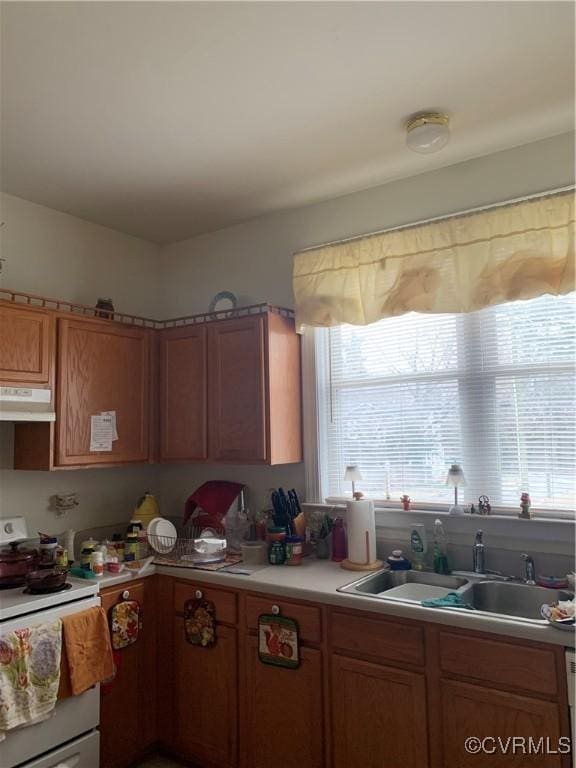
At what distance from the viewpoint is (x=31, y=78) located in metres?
1.89

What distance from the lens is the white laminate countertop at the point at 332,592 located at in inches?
68.0

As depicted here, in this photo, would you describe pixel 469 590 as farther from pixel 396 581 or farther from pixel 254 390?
pixel 254 390

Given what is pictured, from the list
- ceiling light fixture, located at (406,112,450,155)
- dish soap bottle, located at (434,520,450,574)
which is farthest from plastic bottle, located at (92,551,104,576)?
ceiling light fixture, located at (406,112,450,155)

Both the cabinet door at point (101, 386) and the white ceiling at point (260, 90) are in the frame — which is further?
the cabinet door at point (101, 386)

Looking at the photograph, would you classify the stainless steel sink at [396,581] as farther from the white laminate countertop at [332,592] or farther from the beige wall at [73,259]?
the beige wall at [73,259]

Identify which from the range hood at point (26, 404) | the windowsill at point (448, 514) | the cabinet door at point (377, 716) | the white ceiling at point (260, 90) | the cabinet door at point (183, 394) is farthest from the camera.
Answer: the cabinet door at point (183, 394)

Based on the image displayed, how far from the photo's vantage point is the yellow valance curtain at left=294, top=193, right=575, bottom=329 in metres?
2.25

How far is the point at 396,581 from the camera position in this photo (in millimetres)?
2434

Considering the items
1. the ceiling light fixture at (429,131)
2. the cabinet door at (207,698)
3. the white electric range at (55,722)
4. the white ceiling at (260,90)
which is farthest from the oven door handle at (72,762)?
the ceiling light fixture at (429,131)

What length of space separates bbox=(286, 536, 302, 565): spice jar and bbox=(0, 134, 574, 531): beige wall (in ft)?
1.27

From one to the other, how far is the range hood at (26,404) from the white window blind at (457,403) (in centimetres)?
134

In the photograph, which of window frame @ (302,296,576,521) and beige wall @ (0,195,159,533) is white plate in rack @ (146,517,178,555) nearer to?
beige wall @ (0,195,159,533)

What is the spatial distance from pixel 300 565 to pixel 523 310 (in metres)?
1.53

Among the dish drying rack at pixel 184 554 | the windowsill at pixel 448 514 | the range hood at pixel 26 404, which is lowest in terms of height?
the dish drying rack at pixel 184 554
